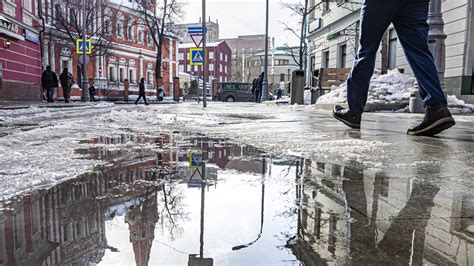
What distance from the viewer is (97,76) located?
124 ft

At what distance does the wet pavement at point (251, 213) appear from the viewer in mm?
1061

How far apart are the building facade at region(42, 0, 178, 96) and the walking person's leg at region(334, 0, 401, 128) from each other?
98.9 ft

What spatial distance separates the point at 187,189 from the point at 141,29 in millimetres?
45648

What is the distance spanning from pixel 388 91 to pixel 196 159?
9.24 meters

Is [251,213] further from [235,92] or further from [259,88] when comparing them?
[235,92]

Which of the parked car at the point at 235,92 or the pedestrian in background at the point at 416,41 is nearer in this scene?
Result: the pedestrian in background at the point at 416,41

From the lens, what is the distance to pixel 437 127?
3.53 meters

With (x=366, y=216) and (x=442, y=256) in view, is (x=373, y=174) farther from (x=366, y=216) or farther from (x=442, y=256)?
(x=442, y=256)

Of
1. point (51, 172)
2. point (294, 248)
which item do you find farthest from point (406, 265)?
point (51, 172)

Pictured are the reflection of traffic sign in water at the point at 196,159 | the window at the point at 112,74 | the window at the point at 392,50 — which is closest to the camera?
the reflection of traffic sign in water at the point at 196,159

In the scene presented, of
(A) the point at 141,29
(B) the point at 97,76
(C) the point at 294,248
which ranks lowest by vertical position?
(C) the point at 294,248

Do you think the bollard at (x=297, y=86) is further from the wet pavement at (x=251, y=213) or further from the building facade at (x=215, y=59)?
the building facade at (x=215, y=59)

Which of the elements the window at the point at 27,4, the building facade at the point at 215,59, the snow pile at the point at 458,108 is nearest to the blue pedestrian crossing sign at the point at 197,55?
the snow pile at the point at 458,108

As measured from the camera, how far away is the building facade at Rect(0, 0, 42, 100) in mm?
15156
